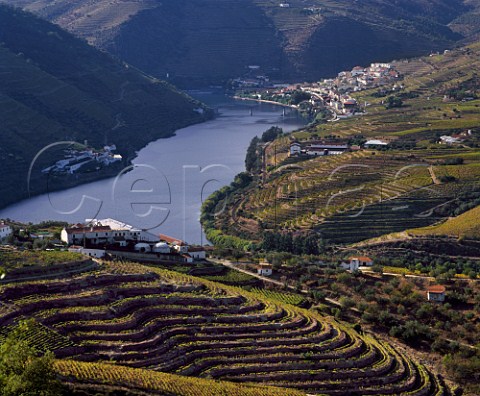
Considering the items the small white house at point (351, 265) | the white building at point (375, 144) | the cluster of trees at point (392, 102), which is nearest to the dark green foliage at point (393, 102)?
the cluster of trees at point (392, 102)

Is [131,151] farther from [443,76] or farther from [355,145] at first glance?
[443,76]

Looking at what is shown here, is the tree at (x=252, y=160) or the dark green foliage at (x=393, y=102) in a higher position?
the dark green foliage at (x=393, y=102)

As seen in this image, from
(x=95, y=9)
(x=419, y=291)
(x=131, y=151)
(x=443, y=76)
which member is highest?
(x=95, y=9)

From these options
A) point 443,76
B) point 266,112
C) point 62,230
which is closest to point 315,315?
point 62,230

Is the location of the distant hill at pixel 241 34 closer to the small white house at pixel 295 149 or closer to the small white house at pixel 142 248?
the small white house at pixel 295 149

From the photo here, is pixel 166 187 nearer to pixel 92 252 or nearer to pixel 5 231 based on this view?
pixel 5 231

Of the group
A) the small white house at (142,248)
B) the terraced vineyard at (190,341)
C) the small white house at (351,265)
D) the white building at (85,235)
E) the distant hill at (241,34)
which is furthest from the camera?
the distant hill at (241,34)
